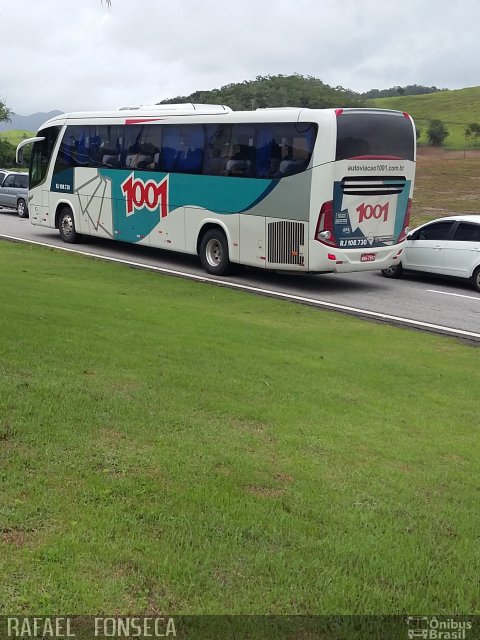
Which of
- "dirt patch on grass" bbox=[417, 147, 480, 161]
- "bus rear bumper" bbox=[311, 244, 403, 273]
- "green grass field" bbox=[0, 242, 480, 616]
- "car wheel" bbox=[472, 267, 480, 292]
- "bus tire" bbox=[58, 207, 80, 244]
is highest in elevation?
"dirt patch on grass" bbox=[417, 147, 480, 161]

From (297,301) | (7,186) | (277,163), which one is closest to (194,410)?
(297,301)

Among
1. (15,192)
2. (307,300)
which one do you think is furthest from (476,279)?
(15,192)

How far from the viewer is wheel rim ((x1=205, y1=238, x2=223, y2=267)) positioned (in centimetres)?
1767

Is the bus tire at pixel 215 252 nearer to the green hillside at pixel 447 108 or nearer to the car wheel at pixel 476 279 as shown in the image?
the car wheel at pixel 476 279

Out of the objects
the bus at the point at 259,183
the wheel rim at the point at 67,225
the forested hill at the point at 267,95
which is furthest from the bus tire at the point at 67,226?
the forested hill at the point at 267,95

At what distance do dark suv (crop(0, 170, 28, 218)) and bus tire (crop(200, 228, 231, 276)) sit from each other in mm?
15106

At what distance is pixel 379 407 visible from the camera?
6914 mm

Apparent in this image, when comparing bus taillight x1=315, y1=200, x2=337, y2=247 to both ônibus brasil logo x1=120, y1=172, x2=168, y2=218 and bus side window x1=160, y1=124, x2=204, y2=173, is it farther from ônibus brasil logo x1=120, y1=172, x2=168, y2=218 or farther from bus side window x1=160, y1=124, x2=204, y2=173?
ônibus brasil logo x1=120, y1=172, x2=168, y2=218

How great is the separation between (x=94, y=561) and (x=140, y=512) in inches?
21.6

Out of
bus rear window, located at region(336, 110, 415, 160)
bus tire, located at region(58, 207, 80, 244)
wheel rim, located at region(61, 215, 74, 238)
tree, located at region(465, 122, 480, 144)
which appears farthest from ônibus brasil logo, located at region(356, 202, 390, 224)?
tree, located at region(465, 122, 480, 144)

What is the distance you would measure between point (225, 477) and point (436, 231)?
1440cm

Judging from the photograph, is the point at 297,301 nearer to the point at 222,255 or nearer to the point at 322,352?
the point at 222,255

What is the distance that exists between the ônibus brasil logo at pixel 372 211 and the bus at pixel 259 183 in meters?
0.02

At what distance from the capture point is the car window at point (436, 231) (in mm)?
17672
